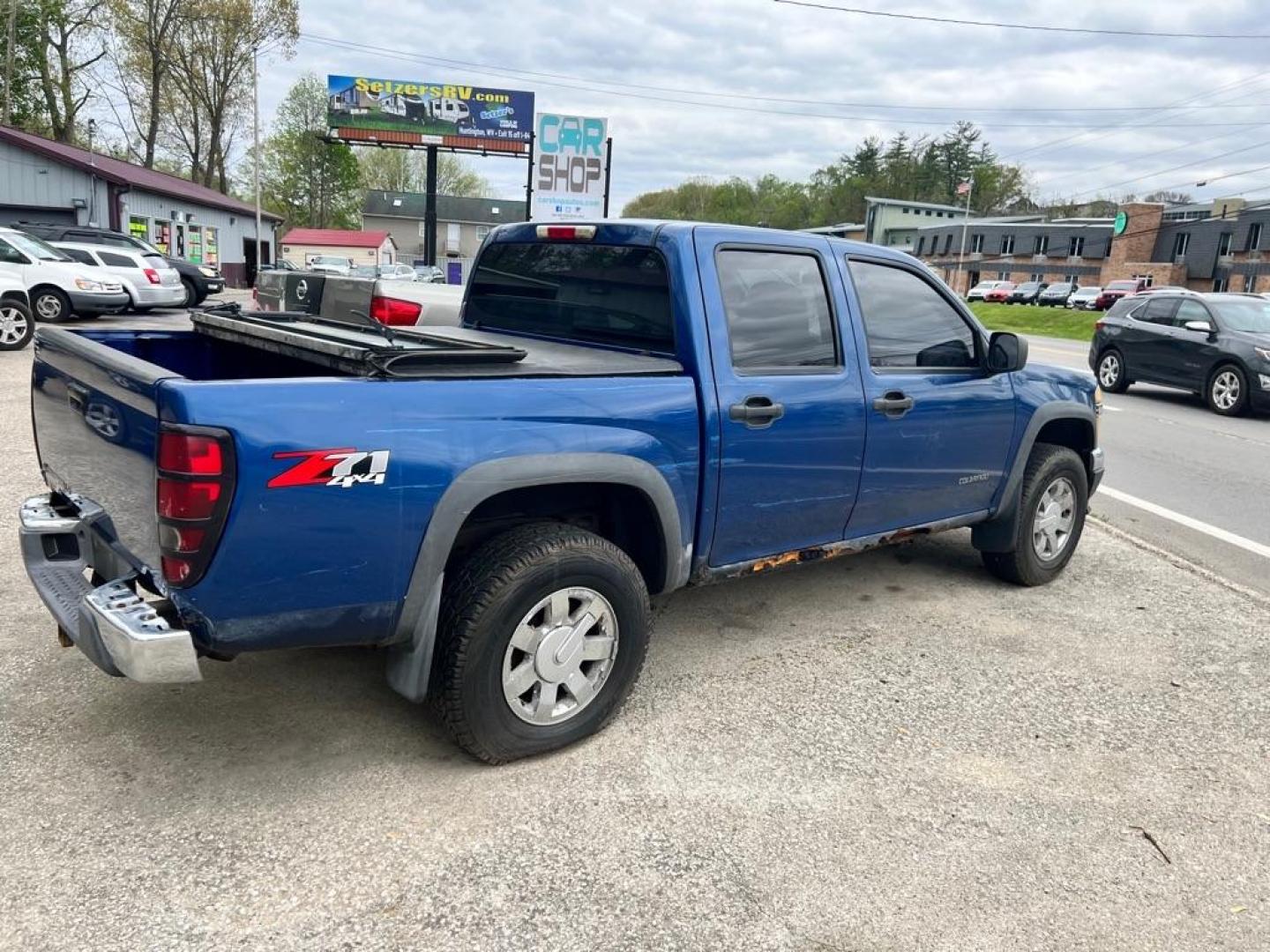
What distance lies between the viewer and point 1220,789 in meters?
3.32

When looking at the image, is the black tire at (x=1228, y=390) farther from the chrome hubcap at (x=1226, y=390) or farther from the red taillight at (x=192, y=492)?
the red taillight at (x=192, y=492)

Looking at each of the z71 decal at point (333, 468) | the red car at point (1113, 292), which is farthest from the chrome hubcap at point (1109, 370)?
the red car at point (1113, 292)

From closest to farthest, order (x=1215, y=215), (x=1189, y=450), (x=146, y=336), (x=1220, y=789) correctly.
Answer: (x=1220, y=789)
(x=146, y=336)
(x=1189, y=450)
(x=1215, y=215)

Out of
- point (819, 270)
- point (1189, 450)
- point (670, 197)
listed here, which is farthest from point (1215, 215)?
point (819, 270)

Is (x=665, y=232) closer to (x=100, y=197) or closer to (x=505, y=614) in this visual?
(x=505, y=614)

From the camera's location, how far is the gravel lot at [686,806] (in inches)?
99.6

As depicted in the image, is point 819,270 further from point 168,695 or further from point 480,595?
point 168,695

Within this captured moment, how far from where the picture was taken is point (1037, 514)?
17.0 ft

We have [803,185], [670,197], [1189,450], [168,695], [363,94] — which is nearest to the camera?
[168,695]

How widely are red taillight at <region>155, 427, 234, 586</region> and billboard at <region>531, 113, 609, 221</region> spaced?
10.9 m

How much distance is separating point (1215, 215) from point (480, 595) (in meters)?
69.6

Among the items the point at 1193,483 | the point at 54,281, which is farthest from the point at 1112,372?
the point at 54,281

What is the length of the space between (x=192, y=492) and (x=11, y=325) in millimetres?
13174

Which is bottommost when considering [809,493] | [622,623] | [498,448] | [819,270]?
[622,623]
